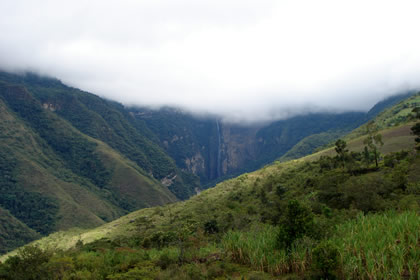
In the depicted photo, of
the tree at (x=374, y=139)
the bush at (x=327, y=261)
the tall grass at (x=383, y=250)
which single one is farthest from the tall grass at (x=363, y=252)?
the tree at (x=374, y=139)

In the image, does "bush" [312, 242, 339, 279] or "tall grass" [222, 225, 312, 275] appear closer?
"bush" [312, 242, 339, 279]

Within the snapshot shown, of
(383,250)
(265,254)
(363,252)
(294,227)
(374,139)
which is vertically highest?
(374,139)

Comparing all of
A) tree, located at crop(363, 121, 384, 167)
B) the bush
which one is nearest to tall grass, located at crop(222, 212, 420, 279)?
the bush

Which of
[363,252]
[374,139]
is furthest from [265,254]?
[374,139]

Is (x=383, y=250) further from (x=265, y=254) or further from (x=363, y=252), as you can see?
(x=265, y=254)

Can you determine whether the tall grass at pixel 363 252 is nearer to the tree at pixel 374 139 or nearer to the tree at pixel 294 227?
the tree at pixel 294 227

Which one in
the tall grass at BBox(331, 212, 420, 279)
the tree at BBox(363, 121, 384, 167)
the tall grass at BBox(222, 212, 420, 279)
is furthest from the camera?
the tree at BBox(363, 121, 384, 167)

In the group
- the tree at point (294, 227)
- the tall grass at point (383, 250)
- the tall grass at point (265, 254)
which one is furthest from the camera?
the tree at point (294, 227)

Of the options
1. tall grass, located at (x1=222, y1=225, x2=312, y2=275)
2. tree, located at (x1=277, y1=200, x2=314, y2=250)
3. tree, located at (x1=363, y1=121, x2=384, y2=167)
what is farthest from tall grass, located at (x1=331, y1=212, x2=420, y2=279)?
tree, located at (x1=363, y1=121, x2=384, y2=167)

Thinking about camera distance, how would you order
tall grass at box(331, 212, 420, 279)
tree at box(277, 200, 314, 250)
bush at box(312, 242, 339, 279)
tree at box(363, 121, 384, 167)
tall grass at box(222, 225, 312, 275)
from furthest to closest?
tree at box(363, 121, 384, 167) → tree at box(277, 200, 314, 250) → tall grass at box(222, 225, 312, 275) → bush at box(312, 242, 339, 279) → tall grass at box(331, 212, 420, 279)

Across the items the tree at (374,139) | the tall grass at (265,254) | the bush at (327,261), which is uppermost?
the tree at (374,139)

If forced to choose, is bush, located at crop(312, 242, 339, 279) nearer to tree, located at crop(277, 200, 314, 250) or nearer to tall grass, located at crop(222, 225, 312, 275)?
tall grass, located at crop(222, 225, 312, 275)

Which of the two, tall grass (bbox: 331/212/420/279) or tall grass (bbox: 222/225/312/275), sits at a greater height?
tall grass (bbox: 331/212/420/279)

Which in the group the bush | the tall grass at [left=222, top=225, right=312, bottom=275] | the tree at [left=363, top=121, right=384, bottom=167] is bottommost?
the tall grass at [left=222, top=225, right=312, bottom=275]
